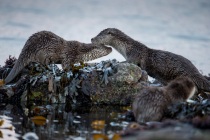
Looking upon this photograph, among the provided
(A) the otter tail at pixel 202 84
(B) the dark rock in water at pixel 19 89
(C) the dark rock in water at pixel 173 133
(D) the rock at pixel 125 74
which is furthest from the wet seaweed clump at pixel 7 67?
(C) the dark rock in water at pixel 173 133

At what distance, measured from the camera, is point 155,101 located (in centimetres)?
634

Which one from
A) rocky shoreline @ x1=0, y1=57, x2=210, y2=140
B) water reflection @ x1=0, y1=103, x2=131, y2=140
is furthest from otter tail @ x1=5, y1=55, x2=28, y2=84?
water reflection @ x1=0, y1=103, x2=131, y2=140

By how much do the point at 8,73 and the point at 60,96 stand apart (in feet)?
6.98

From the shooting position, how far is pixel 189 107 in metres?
6.65

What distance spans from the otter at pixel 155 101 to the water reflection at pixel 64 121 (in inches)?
12.1

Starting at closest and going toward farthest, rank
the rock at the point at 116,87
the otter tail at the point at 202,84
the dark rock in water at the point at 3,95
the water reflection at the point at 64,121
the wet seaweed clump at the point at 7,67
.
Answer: the water reflection at the point at 64,121 → the dark rock in water at the point at 3,95 → the rock at the point at 116,87 → the otter tail at the point at 202,84 → the wet seaweed clump at the point at 7,67

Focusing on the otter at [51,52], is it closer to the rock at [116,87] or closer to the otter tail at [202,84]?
the rock at [116,87]

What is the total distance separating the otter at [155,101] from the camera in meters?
6.29

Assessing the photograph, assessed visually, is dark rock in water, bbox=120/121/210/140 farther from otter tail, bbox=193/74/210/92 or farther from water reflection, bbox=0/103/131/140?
otter tail, bbox=193/74/210/92

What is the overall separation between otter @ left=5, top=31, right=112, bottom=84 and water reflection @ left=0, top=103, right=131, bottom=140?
4.79 feet

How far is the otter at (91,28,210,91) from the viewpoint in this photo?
9.63 meters

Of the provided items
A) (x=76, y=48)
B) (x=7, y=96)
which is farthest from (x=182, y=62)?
(x=7, y=96)

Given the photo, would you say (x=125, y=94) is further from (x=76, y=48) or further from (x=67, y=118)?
(x=67, y=118)

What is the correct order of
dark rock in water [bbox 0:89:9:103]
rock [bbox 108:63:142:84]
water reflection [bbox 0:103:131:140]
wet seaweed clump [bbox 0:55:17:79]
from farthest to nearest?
wet seaweed clump [bbox 0:55:17:79] → rock [bbox 108:63:142:84] → dark rock in water [bbox 0:89:9:103] → water reflection [bbox 0:103:131:140]
